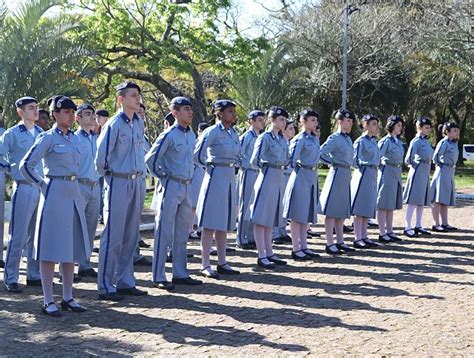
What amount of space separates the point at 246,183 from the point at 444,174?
14.0ft

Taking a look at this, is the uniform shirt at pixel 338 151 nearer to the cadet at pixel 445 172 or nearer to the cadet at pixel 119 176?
the cadet at pixel 445 172

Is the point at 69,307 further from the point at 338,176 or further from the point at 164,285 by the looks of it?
the point at 338,176

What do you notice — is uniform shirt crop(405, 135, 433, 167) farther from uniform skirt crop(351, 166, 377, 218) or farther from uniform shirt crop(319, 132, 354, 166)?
uniform shirt crop(319, 132, 354, 166)

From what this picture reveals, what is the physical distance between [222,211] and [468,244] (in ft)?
17.1

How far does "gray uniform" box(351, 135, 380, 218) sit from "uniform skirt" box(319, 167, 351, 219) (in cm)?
65

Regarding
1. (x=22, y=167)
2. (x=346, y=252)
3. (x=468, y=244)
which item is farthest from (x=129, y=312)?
(x=468, y=244)

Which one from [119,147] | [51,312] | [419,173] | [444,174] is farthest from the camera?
[444,174]

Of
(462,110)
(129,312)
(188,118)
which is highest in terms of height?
(462,110)

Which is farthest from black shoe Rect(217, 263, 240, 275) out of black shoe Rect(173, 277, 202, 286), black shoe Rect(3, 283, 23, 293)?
black shoe Rect(3, 283, 23, 293)

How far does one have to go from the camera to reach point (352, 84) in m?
36.1

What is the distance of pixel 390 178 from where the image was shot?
1270 centimetres

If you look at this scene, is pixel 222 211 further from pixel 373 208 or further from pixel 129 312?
pixel 373 208

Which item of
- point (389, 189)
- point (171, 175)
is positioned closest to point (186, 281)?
point (171, 175)

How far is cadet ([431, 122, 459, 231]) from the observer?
553 inches
